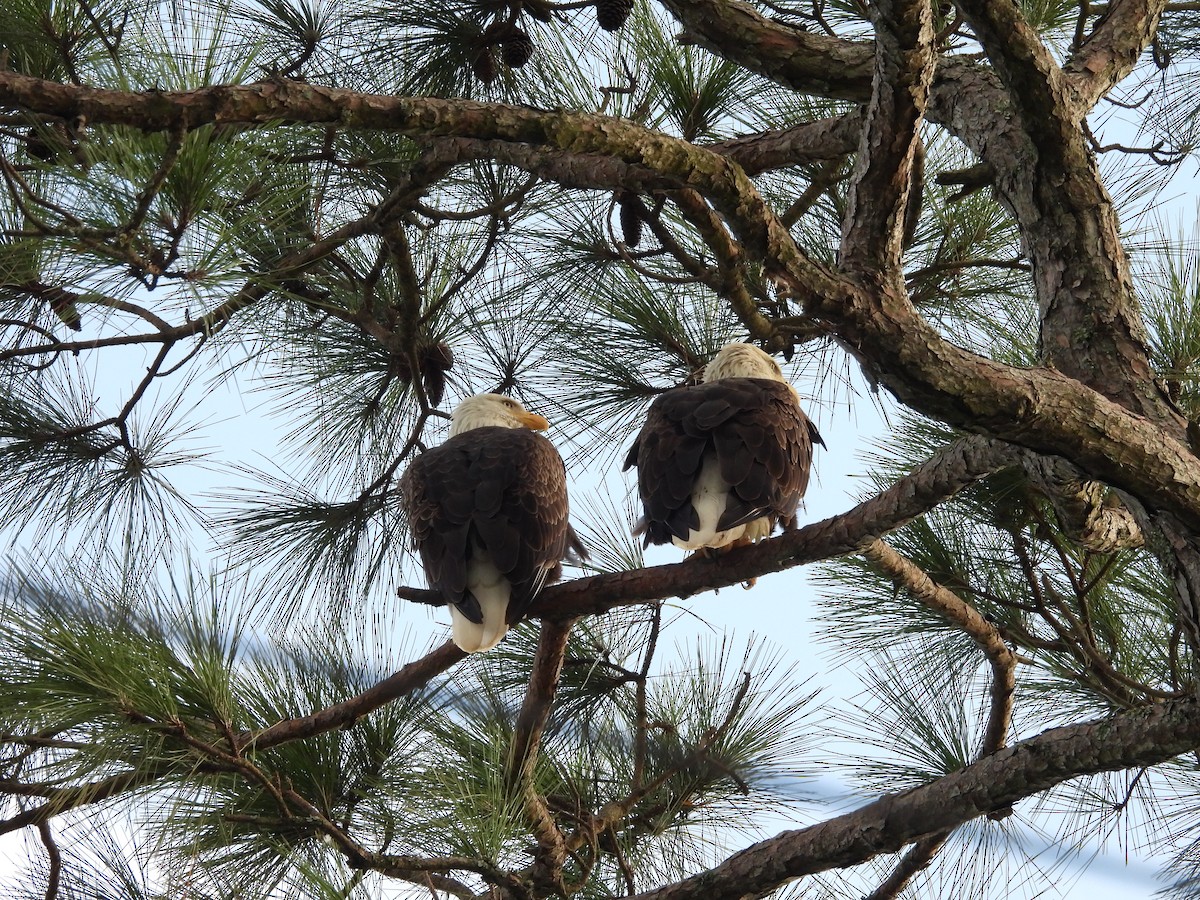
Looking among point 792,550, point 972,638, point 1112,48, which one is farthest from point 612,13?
point 972,638

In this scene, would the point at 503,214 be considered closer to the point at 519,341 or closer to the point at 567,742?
the point at 519,341

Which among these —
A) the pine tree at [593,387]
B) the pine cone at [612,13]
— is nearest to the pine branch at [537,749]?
the pine tree at [593,387]

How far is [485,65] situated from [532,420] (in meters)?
0.96

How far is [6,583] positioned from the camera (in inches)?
89.7

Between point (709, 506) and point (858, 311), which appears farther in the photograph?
point (709, 506)

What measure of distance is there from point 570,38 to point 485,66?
0.72 feet

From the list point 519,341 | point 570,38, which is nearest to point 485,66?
point 570,38

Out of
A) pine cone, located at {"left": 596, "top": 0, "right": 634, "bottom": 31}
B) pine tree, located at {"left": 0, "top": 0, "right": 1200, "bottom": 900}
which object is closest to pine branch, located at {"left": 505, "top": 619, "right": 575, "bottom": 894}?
pine tree, located at {"left": 0, "top": 0, "right": 1200, "bottom": 900}

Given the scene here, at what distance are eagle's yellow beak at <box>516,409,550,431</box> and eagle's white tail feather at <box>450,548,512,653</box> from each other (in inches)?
29.9

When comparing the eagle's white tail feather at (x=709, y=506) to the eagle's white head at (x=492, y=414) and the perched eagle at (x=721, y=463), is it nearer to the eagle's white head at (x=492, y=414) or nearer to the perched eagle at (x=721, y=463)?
the perched eagle at (x=721, y=463)

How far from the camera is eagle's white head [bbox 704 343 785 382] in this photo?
126 inches

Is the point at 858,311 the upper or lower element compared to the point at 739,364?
lower

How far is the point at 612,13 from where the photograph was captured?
10.6ft

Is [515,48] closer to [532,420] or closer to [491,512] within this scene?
[532,420]
